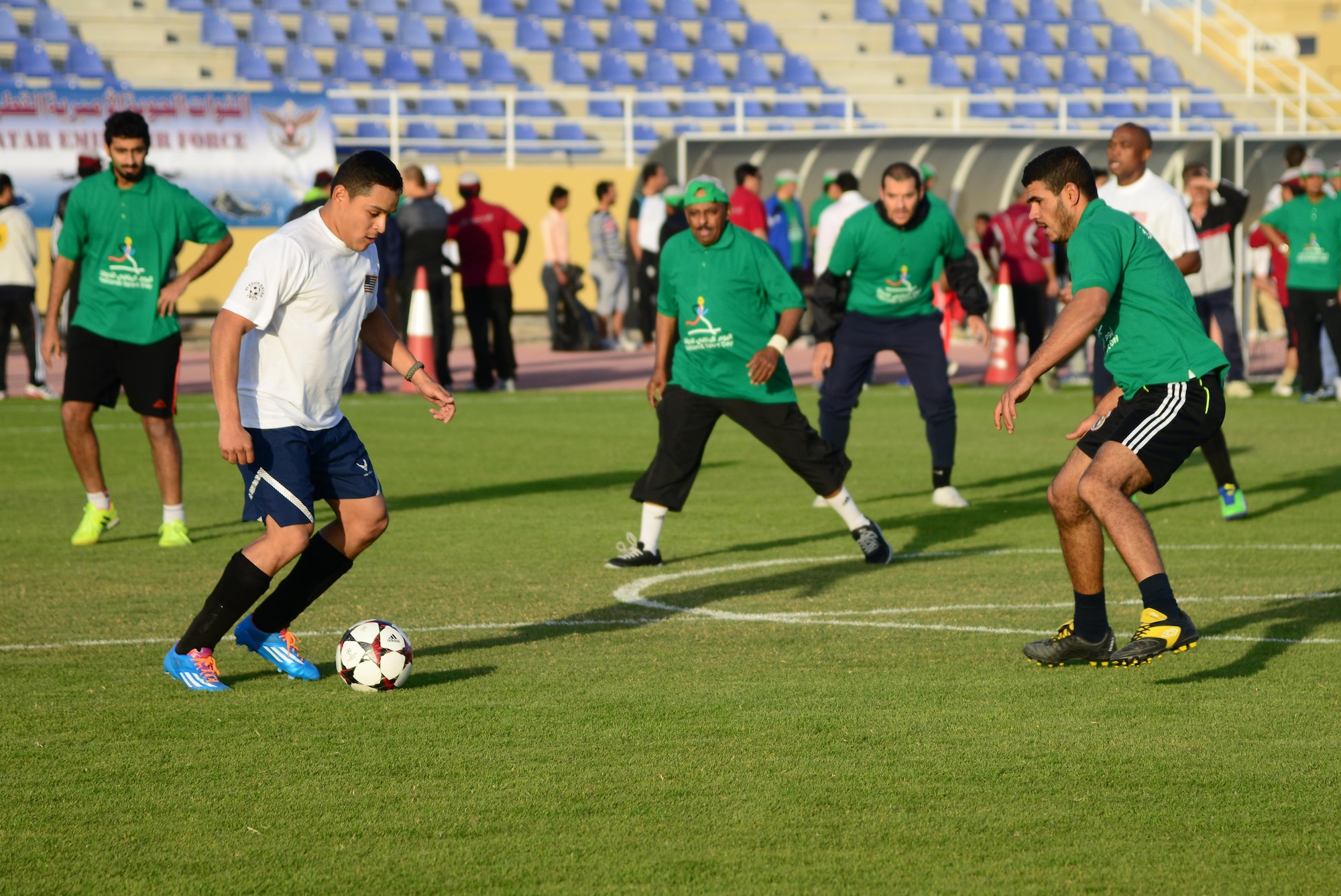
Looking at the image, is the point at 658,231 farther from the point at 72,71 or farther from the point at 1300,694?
the point at 1300,694

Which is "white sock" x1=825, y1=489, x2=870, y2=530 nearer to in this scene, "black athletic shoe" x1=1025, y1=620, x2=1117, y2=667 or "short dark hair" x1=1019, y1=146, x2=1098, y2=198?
"black athletic shoe" x1=1025, y1=620, x2=1117, y2=667

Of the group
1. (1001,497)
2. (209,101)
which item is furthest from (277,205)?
(1001,497)

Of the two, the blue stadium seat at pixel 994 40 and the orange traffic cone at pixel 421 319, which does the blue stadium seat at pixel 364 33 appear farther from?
the orange traffic cone at pixel 421 319

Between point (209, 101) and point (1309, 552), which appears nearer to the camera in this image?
point (1309, 552)

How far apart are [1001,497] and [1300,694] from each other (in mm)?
5394

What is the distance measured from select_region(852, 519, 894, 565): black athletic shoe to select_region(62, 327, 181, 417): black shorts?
3.61m

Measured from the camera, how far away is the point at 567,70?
101 feet

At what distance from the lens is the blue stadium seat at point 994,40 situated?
35.3 m

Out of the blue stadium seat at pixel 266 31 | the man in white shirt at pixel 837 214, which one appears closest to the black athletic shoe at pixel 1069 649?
the man in white shirt at pixel 837 214

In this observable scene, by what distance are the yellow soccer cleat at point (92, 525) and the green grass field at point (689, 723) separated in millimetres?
106

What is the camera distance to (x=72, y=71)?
88.5 ft

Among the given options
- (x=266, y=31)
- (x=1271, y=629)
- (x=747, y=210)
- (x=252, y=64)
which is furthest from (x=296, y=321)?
(x=266, y=31)

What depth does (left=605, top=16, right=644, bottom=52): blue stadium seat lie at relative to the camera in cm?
3202

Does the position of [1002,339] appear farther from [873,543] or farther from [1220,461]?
[873,543]
